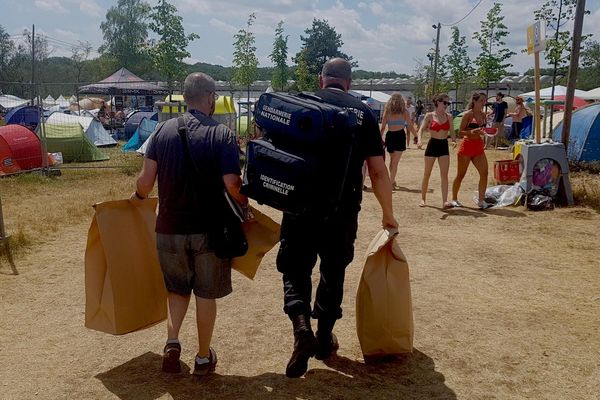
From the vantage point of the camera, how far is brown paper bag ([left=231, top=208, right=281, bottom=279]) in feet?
11.0

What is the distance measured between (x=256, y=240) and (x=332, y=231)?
49 cm

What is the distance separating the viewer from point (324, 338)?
11.4ft

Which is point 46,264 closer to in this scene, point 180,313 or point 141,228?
point 141,228

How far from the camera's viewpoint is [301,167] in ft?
9.07

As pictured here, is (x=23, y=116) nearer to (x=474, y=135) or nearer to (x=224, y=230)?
(x=474, y=135)

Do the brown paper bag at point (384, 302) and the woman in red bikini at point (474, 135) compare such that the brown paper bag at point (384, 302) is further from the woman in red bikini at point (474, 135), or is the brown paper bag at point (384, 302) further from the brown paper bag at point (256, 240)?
the woman in red bikini at point (474, 135)

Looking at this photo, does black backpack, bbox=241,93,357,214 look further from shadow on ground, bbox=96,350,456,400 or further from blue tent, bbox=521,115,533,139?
blue tent, bbox=521,115,533,139

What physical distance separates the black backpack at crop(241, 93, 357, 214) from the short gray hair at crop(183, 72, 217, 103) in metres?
0.50

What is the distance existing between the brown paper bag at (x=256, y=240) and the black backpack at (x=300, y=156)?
1.64 feet

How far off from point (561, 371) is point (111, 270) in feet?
9.33

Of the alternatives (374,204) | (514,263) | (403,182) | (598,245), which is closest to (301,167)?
(514,263)

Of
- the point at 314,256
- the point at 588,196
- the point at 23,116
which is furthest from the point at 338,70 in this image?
the point at 23,116

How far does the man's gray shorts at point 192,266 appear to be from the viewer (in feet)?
10.3

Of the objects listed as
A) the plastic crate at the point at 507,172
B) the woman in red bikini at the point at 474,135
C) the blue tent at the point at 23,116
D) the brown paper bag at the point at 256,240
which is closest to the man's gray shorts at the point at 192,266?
the brown paper bag at the point at 256,240
